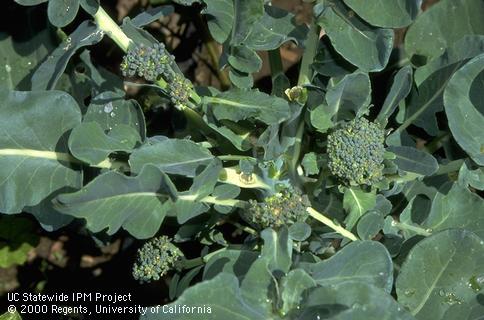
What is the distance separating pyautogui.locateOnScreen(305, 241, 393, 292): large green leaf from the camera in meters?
1.64

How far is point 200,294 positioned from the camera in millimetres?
1438

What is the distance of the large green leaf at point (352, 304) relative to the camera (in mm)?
1418

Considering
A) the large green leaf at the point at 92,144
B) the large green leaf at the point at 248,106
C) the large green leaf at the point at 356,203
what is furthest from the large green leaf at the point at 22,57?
the large green leaf at the point at 356,203

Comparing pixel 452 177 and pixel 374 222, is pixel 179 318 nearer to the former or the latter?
pixel 374 222

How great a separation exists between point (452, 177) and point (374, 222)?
1.51 feet

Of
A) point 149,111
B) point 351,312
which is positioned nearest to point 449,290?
point 351,312

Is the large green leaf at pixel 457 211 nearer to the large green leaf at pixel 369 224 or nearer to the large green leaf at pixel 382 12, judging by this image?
the large green leaf at pixel 369 224

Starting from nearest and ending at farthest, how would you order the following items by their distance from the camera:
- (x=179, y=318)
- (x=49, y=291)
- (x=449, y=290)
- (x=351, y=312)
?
1. (x=351, y=312)
2. (x=179, y=318)
3. (x=449, y=290)
4. (x=49, y=291)

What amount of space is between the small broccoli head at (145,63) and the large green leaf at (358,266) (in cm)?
58

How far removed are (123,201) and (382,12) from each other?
0.74 meters

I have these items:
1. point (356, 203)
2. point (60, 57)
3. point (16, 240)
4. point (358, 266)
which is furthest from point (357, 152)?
point (16, 240)

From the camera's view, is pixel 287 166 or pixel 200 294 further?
pixel 287 166

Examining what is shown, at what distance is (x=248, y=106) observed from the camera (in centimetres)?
181

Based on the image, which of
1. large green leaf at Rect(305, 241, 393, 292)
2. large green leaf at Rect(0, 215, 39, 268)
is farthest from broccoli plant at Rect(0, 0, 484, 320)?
large green leaf at Rect(0, 215, 39, 268)
